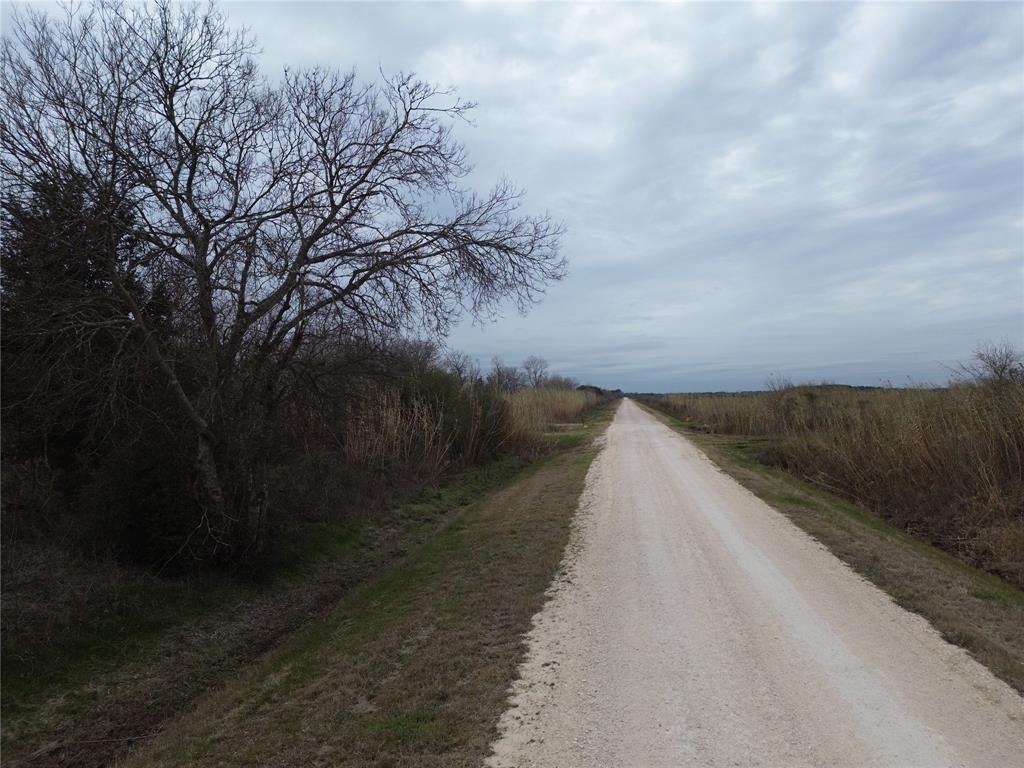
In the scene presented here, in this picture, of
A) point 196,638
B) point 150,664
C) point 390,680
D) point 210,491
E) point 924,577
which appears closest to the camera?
point 390,680

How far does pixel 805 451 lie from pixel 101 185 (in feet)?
62.9

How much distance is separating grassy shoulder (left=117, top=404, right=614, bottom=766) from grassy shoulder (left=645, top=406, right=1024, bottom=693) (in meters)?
3.94

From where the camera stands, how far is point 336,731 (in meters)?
4.23

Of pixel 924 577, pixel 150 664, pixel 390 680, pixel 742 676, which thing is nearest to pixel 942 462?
pixel 924 577

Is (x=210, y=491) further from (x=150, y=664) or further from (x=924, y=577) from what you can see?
(x=924, y=577)

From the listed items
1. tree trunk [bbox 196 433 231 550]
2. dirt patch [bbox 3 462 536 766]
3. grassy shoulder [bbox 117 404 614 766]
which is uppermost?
tree trunk [bbox 196 433 231 550]

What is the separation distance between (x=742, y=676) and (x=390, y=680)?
9.34 feet

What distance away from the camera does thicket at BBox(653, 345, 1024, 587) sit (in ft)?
35.0

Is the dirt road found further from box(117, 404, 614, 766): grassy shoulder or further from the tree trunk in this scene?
the tree trunk

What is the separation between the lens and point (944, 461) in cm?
1269

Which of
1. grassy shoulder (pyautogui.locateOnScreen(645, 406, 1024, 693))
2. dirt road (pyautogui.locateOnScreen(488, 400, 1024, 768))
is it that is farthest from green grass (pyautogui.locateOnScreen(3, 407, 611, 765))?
grassy shoulder (pyautogui.locateOnScreen(645, 406, 1024, 693))

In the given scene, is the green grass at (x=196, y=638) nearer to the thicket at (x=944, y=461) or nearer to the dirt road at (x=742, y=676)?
the dirt road at (x=742, y=676)

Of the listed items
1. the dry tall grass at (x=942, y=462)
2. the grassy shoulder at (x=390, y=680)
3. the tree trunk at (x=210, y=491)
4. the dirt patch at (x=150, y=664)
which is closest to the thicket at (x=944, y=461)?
the dry tall grass at (x=942, y=462)

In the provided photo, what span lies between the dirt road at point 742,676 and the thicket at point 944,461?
4.79 m
